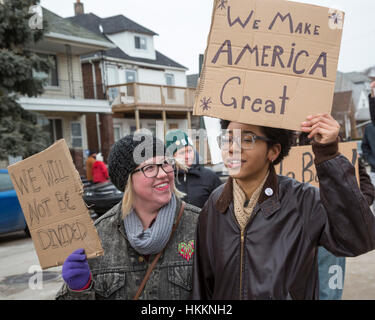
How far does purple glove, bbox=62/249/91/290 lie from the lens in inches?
73.4

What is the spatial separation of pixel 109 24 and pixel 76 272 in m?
28.0

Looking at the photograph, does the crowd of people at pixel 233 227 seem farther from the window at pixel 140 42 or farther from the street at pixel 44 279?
the window at pixel 140 42

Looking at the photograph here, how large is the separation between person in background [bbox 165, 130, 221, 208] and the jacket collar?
1.80 metres

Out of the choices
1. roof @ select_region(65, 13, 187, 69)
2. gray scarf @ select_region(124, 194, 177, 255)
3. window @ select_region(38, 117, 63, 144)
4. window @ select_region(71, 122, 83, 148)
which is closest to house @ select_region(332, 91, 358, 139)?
roof @ select_region(65, 13, 187, 69)

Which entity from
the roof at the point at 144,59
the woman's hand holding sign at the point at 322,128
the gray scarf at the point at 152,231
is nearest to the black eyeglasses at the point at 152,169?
the gray scarf at the point at 152,231

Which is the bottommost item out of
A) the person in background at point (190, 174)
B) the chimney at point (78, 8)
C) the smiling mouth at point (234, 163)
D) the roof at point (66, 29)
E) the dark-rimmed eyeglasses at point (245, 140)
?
the person in background at point (190, 174)

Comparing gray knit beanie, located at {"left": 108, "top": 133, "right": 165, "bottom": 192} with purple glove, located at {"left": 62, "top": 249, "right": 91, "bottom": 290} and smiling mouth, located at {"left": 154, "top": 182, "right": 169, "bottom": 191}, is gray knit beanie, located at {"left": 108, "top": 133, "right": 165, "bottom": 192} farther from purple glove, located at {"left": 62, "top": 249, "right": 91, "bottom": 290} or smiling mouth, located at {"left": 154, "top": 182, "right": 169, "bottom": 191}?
purple glove, located at {"left": 62, "top": 249, "right": 91, "bottom": 290}

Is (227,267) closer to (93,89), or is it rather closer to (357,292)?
(357,292)

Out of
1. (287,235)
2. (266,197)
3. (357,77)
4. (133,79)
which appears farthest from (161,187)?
(357,77)

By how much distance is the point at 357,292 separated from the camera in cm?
433

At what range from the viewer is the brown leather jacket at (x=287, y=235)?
58.2 inches

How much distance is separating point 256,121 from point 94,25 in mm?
28107

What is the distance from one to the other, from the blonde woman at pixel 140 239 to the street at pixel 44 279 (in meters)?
1.91
